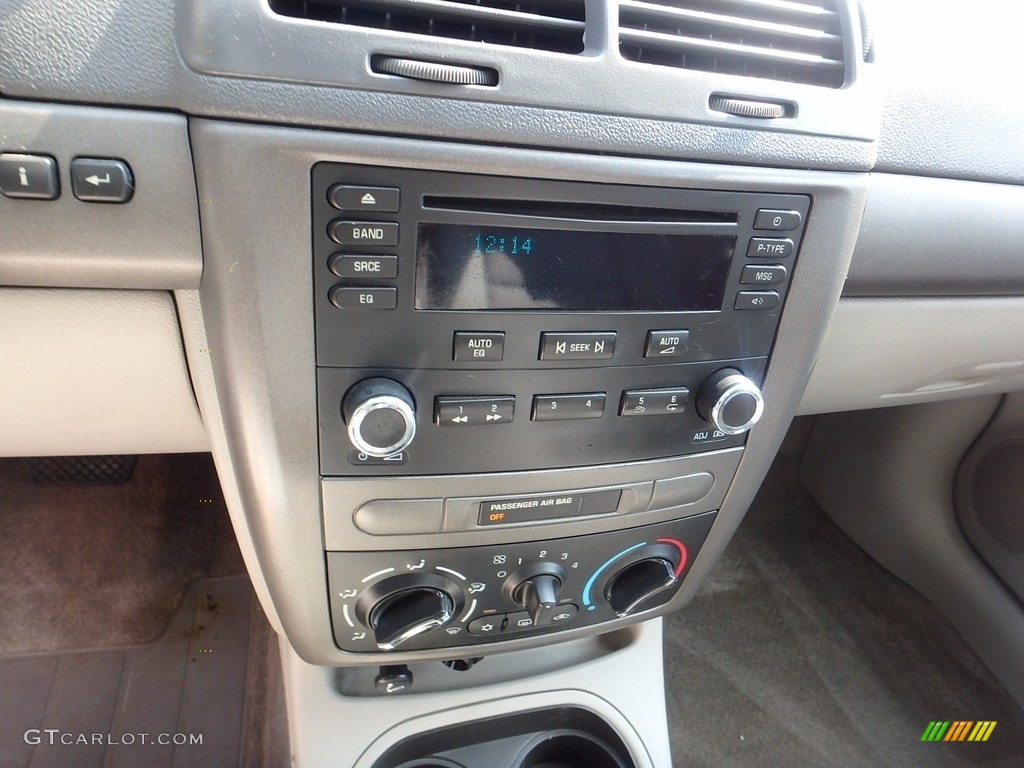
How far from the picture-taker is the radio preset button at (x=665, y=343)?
570 millimetres

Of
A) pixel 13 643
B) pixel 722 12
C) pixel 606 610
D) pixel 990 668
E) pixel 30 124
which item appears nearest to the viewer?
pixel 30 124

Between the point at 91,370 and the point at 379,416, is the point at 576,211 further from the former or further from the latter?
the point at 91,370

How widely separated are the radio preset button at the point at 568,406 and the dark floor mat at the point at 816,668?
88cm

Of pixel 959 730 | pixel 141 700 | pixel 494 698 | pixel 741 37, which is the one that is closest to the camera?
pixel 741 37

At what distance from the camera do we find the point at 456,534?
623mm

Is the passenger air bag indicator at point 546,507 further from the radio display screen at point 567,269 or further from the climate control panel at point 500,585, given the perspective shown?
the radio display screen at point 567,269

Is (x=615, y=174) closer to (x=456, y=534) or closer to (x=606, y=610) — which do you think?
(x=456, y=534)

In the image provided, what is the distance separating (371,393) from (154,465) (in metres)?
1.14

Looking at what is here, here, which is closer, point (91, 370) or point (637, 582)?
point (91, 370)

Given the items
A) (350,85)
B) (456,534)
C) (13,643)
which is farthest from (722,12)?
(13,643)

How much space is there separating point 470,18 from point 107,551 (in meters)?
1.27

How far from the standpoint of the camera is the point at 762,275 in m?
0.59

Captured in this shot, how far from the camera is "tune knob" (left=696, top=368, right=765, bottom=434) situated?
0.60 meters

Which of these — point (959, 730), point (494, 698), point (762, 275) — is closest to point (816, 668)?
point (959, 730)
